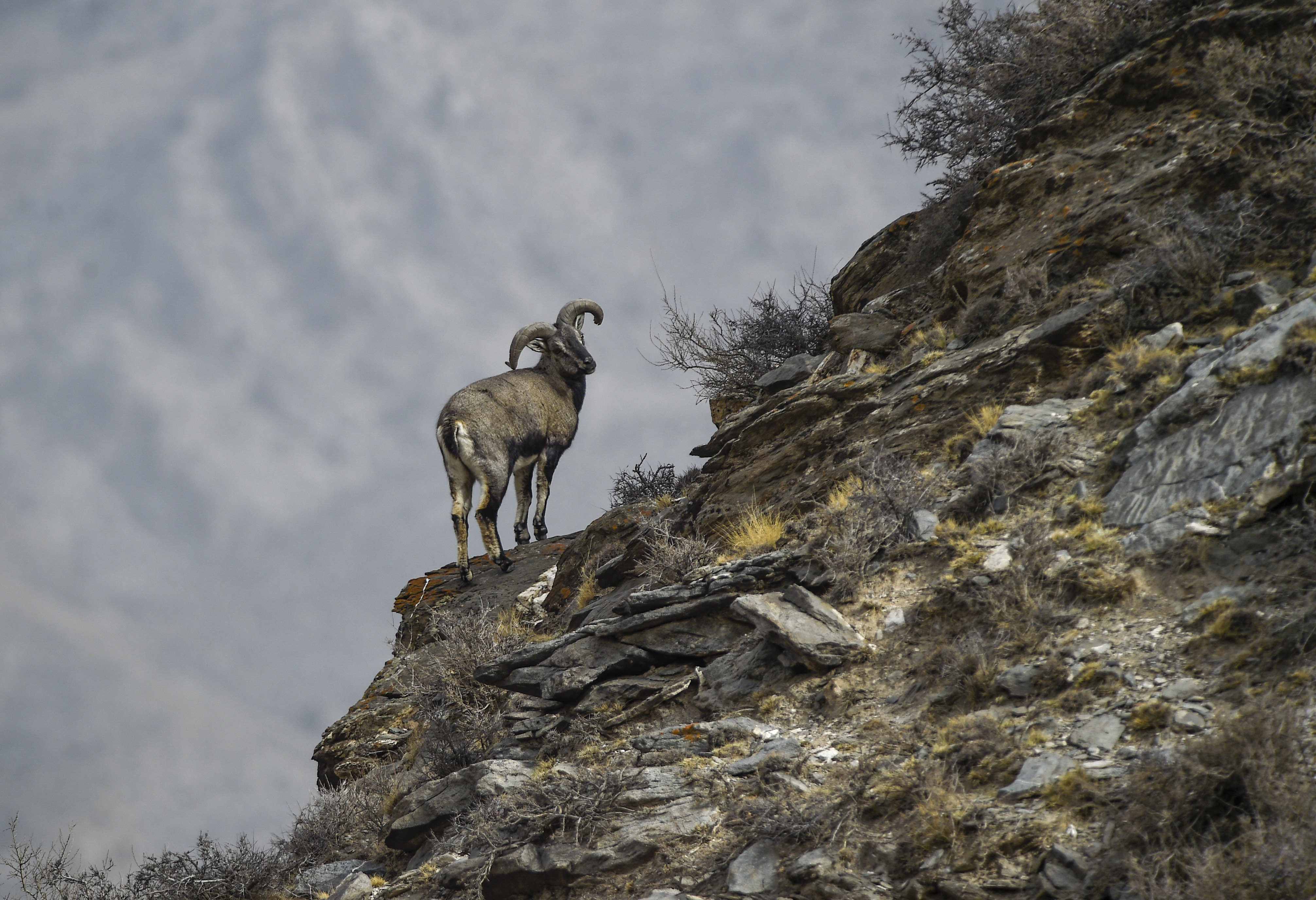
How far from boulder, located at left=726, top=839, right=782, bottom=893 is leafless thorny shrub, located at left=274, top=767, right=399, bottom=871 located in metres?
4.58

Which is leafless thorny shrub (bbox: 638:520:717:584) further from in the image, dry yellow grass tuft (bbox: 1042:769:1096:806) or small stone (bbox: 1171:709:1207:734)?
small stone (bbox: 1171:709:1207:734)

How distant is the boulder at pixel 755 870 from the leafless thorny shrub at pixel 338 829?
4.58 metres

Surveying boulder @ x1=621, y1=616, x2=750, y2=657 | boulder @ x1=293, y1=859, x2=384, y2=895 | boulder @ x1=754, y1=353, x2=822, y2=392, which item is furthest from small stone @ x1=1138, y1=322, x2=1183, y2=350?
boulder @ x1=293, y1=859, x2=384, y2=895

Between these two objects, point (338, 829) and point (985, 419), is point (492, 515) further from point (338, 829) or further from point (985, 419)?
point (985, 419)

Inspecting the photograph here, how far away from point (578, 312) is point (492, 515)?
5424 millimetres

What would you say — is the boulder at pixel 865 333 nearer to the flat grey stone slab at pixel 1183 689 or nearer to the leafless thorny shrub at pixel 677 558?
the leafless thorny shrub at pixel 677 558

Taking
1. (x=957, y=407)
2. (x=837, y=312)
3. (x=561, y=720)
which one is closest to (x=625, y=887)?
(x=561, y=720)

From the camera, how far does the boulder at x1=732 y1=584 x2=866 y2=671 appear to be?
17.4 ft

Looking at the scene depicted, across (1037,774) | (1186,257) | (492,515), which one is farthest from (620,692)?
(492,515)

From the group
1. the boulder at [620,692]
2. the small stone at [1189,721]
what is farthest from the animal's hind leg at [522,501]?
the small stone at [1189,721]

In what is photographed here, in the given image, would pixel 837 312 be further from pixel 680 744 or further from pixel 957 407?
pixel 680 744

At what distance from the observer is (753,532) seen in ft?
24.3

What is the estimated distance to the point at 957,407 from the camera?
7262 millimetres

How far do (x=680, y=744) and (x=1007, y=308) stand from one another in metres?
5.19
